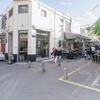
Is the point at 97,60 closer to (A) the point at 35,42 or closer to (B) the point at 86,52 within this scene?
(B) the point at 86,52

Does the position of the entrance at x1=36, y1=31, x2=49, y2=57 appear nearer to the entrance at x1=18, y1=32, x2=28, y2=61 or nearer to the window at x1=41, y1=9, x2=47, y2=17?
the entrance at x1=18, y1=32, x2=28, y2=61

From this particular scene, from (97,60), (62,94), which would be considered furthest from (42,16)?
(62,94)

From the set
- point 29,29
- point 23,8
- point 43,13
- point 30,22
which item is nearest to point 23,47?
point 29,29

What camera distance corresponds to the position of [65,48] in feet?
131

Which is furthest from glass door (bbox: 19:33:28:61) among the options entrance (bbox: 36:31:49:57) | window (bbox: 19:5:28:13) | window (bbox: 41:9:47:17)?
window (bbox: 41:9:47:17)

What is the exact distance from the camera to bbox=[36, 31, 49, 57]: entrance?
32.2 metres

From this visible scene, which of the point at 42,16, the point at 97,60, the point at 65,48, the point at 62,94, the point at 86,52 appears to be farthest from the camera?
the point at 65,48

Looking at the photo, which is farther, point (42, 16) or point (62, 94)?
point (42, 16)

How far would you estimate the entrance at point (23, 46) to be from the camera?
30750 mm

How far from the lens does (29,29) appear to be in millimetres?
30016

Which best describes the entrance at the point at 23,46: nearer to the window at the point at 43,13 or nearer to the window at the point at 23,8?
the window at the point at 23,8

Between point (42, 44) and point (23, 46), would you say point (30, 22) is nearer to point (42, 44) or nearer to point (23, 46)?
point (23, 46)

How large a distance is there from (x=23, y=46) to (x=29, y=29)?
225cm

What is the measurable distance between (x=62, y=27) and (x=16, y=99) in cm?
3086
